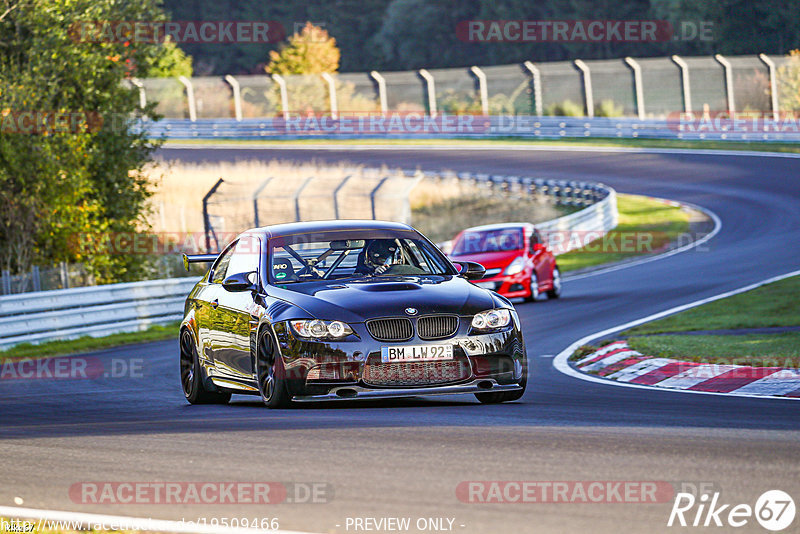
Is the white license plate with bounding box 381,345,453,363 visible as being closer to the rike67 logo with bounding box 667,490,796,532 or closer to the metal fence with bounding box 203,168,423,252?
the rike67 logo with bounding box 667,490,796,532

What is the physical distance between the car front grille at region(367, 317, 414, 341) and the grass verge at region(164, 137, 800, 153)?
40620 millimetres

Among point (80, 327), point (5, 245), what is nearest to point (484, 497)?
point (80, 327)

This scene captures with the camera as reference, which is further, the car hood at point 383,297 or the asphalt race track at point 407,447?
the car hood at point 383,297

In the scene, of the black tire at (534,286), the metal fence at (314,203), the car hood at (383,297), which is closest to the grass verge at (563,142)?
the metal fence at (314,203)

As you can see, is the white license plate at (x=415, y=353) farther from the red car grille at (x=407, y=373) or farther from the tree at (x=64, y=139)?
the tree at (x=64, y=139)

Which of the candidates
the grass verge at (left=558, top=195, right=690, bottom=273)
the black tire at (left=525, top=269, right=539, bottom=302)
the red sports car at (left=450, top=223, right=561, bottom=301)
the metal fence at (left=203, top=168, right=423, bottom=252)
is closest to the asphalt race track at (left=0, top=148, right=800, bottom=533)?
the red sports car at (left=450, top=223, right=561, bottom=301)

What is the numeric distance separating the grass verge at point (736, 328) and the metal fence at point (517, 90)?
116 ft

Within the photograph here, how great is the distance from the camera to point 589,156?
5025cm

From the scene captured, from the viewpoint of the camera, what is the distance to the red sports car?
73.8 ft

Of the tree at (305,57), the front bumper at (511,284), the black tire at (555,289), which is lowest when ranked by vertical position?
the black tire at (555,289)

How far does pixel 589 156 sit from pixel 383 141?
10837mm

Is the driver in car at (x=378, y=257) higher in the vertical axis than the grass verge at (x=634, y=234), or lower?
higher

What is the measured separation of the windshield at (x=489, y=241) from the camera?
76.5ft

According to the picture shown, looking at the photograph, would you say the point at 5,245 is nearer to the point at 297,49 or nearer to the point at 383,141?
the point at 383,141
